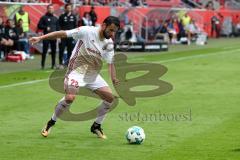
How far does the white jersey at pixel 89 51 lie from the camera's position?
464 inches

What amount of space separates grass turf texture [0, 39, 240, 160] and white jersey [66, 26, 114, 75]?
1145 millimetres

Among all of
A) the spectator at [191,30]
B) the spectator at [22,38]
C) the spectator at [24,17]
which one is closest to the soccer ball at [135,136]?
the spectator at [22,38]

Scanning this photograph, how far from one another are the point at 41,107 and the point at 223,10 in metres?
47.4

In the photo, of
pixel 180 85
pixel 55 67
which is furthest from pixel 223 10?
pixel 180 85

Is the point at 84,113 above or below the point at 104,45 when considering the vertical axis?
below

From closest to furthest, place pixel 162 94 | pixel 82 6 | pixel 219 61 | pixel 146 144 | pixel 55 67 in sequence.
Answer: pixel 146 144 < pixel 162 94 < pixel 55 67 < pixel 219 61 < pixel 82 6

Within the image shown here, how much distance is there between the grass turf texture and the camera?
10.7 m

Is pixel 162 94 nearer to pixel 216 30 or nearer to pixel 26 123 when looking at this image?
pixel 26 123

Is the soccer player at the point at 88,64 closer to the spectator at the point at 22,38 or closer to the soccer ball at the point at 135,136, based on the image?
the soccer ball at the point at 135,136

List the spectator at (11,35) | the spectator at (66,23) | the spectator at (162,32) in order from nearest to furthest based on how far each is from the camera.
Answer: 1. the spectator at (66,23)
2. the spectator at (11,35)
3. the spectator at (162,32)

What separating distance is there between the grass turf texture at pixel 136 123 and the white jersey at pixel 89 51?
1145mm

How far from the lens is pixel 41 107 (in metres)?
15.9

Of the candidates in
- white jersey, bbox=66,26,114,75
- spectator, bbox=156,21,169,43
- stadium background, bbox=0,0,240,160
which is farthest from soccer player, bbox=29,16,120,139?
spectator, bbox=156,21,169,43

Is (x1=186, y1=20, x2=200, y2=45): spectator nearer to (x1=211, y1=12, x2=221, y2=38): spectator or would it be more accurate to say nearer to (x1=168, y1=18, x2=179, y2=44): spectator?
(x1=168, y1=18, x2=179, y2=44): spectator
